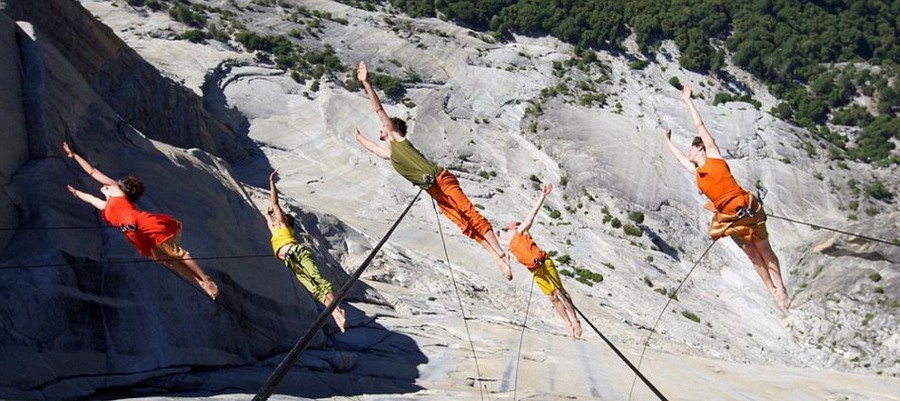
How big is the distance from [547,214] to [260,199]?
2613cm

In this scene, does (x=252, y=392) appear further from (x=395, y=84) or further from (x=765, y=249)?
(x=395, y=84)

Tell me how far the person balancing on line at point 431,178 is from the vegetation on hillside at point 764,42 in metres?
60.7

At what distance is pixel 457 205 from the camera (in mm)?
12344

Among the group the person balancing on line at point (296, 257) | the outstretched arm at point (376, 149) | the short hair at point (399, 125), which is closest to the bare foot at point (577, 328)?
the person balancing on line at point (296, 257)

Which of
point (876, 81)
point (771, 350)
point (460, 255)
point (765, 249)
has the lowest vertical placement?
point (460, 255)

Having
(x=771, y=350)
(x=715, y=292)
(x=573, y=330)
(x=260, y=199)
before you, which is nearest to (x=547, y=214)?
(x=715, y=292)

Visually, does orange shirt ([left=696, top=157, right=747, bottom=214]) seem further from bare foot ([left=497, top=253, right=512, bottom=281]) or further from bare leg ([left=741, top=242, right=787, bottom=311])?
bare foot ([left=497, top=253, right=512, bottom=281])

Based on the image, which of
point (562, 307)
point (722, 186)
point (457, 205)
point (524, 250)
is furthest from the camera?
point (562, 307)

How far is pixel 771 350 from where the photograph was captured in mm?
39062

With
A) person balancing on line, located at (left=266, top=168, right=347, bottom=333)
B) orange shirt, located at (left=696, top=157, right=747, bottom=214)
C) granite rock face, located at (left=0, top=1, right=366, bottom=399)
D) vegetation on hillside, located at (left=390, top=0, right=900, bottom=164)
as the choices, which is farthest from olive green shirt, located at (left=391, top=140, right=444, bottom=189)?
vegetation on hillside, located at (left=390, top=0, right=900, bottom=164)

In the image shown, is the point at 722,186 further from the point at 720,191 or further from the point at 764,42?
the point at 764,42

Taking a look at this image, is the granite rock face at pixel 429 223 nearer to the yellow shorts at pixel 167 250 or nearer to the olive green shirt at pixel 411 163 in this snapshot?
the yellow shorts at pixel 167 250

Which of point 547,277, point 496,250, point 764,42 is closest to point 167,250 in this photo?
point 496,250

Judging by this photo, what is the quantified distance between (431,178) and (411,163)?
1.35 ft
